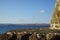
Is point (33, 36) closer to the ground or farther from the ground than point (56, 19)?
closer to the ground

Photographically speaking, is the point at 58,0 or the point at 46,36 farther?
the point at 58,0

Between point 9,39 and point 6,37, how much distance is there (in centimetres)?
60

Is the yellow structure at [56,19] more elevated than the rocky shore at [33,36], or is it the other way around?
the yellow structure at [56,19]

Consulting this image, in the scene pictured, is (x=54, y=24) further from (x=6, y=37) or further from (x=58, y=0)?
(x=6, y=37)

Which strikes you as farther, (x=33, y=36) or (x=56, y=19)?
(x=56, y=19)

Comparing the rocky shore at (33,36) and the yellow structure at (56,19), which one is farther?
the yellow structure at (56,19)

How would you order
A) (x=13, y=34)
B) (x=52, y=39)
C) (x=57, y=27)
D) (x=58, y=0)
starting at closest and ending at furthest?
(x=52, y=39)
(x=13, y=34)
(x=57, y=27)
(x=58, y=0)

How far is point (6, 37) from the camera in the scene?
2758 centimetres

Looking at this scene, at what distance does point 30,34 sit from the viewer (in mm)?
28438

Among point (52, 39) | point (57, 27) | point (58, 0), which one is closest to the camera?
point (52, 39)

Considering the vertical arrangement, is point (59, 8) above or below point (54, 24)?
above

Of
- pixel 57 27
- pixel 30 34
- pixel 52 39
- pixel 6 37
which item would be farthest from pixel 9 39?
pixel 57 27

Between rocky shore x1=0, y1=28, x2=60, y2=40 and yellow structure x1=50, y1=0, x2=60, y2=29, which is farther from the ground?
yellow structure x1=50, y1=0, x2=60, y2=29

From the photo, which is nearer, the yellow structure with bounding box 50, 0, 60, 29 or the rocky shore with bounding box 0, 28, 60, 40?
the rocky shore with bounding box 0, 28, 60, 40
